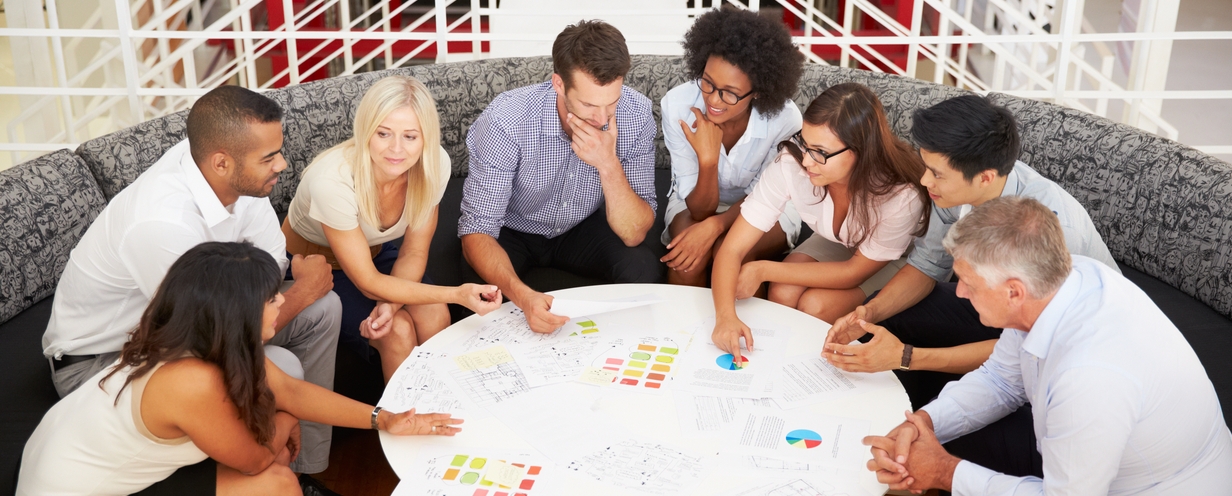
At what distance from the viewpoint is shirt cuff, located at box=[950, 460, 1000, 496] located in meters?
1.70

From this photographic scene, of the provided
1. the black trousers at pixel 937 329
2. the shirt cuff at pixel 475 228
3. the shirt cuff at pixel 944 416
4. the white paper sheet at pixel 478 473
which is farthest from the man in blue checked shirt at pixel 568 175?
the shirt cuff at pixel 944 416

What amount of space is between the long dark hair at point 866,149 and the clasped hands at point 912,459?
2.41 ft

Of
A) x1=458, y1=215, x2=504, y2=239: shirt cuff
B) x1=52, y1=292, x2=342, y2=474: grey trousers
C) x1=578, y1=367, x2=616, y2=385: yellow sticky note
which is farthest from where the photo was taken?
x1=458, y1=215, x2=504, y2=239: shirt cuff

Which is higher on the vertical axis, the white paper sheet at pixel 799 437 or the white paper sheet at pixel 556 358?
the white paper sheet at pixel 556 358

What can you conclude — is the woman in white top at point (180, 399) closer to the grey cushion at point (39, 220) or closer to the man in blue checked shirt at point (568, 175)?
the man in blue checked shirt at point (568, 175)

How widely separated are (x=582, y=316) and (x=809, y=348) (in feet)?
1.87

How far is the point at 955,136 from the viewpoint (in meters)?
2.07

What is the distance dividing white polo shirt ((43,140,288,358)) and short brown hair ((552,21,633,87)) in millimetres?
981

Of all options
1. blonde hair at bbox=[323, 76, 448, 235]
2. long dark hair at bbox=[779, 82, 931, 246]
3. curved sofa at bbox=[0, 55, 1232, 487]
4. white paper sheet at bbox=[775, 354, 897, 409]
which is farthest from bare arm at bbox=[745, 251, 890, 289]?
blonde hair at bbox=[323, 76, 448, 235]

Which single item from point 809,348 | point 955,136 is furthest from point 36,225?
point 955,136

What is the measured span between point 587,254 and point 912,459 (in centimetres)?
147

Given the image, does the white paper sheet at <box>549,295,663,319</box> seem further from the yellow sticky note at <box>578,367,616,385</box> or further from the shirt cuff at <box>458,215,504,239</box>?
the shirt cuff at <box>458,215,504,239</box>

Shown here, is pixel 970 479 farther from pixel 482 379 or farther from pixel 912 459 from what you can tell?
pixel 482 379

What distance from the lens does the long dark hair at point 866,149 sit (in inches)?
90.0
